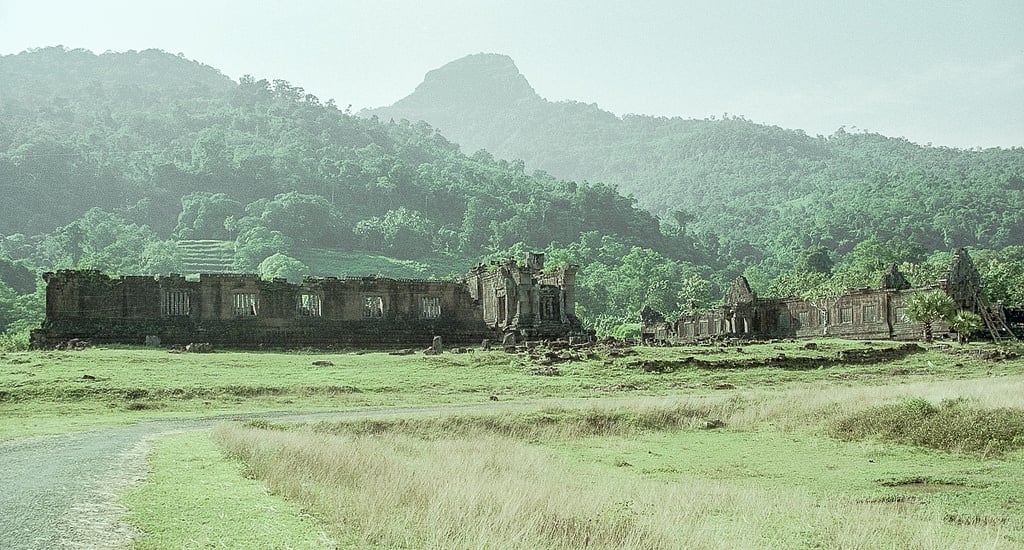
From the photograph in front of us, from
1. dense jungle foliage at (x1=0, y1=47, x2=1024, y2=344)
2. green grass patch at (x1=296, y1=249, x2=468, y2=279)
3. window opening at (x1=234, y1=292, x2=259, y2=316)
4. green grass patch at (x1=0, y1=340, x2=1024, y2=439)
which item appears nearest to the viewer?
green grass patch at (x1=0, y1=340, x2=1024, y2=439)

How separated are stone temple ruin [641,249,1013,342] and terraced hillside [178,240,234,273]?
7481cm

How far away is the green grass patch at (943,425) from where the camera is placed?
19547 millimetres

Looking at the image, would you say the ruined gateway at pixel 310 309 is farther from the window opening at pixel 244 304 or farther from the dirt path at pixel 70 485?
the dirt path at pixel 70 485

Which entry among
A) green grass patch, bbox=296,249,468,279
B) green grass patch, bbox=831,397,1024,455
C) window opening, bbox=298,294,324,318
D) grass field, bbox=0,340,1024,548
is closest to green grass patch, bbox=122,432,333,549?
grass field, bbox=0,340,1024,548

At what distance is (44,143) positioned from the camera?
160 meters

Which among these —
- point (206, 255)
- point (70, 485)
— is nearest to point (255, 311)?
point (70, 485)

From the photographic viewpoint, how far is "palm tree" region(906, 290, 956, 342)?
44.7 meters

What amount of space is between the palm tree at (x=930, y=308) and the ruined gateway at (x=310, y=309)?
56.4 feet

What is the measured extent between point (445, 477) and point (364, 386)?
16715 millimetres

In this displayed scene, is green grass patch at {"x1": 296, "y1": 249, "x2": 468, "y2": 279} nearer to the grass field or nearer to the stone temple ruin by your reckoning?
the stone temple ruin

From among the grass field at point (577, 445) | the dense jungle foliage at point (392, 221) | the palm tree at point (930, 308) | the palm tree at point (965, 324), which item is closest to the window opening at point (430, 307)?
the grass field at point (577, 445)

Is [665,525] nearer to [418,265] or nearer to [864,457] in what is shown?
[864,457]

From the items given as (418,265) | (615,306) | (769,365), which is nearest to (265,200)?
(418,265)

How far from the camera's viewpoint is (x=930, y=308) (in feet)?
147
